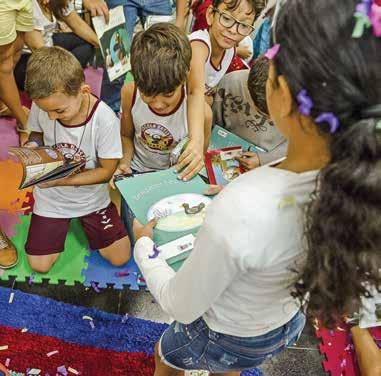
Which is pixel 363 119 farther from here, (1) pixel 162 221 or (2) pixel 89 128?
(2) pixel 89 128

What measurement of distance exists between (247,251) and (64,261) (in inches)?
48.7

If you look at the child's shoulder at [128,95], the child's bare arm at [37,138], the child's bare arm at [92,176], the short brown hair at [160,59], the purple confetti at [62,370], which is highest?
the short brown hair at [160,59]

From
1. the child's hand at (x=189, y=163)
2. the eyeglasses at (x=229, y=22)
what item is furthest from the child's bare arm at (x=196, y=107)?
the eyeglasses at (x=229, y=22)

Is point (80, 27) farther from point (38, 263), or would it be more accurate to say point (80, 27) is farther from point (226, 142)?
point (38, 263)

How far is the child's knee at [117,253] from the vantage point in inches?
71.9

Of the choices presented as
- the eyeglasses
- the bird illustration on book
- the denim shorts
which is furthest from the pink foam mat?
the eyeglasses

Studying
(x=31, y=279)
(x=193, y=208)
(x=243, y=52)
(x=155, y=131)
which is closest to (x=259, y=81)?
(x=155, y=131)

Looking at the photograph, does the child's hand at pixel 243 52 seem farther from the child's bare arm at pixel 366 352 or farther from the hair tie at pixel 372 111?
the hair tie at pixel 372 111

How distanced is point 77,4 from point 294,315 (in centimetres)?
162

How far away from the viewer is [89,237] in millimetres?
1845

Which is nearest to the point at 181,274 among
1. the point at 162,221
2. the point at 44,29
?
the point at 162,221

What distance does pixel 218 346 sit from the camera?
106 cm

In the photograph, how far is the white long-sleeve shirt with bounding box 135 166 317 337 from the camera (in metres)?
0.71

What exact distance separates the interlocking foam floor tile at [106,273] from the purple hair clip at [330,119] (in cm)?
127
